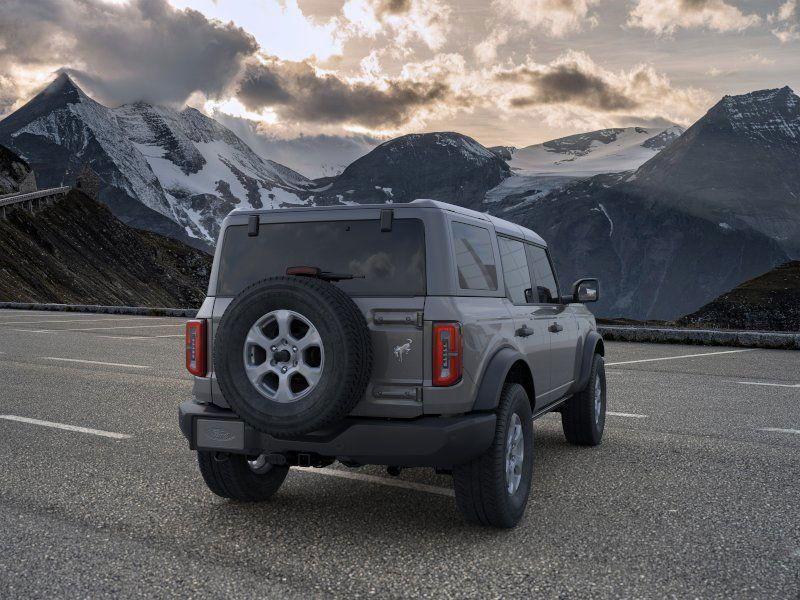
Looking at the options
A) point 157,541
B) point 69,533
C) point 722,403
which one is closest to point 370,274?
point 157,541

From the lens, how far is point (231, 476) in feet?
16.1

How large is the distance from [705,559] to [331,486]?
99.0 inches

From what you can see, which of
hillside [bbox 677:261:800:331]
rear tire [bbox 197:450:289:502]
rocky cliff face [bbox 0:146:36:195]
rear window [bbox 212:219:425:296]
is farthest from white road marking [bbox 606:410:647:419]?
hillside [bbox 677:261:800:331]

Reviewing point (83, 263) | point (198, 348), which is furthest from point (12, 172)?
point (198, 348)

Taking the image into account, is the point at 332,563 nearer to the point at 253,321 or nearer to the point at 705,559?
the point at 253,321

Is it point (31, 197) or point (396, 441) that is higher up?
point (31, 197)

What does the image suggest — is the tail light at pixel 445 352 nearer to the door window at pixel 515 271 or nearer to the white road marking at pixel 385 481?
the door window at pixel 515 271

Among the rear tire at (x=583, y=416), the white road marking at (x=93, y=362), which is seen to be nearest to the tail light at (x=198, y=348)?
the rear tire at (x=583, y=416)

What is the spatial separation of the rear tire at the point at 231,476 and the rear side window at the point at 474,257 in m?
1.76

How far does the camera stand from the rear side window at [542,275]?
608cm

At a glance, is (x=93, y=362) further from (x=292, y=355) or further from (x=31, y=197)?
(x=31, y=197)

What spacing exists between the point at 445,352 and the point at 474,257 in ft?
2.80

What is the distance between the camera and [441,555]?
4.14m

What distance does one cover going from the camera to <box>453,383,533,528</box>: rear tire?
14.4 ft
